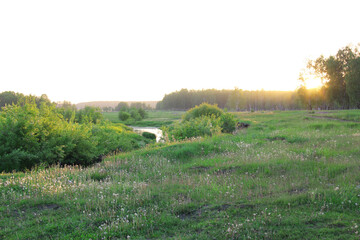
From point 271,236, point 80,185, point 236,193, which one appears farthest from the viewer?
point 80,185

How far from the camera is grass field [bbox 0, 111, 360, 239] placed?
4.93 meters

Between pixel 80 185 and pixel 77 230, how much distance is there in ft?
9.05

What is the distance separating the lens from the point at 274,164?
9.49 meters

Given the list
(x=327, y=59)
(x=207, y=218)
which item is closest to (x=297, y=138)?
(x=207, y=218)

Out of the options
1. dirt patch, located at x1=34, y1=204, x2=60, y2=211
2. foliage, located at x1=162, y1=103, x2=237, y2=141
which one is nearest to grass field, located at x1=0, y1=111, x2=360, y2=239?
dirt patch, located at x1=34, y1=204, x2=60, y2=211

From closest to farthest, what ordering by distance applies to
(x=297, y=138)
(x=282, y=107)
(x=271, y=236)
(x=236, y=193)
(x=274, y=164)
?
(x=271, y=236)
(x=236, y=193)
(x=274, y=164)
(x=297, y=138)
(x=282, y=107)

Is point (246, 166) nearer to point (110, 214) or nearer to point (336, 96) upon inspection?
point (110, 214)

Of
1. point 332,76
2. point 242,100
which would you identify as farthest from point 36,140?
point 242,100

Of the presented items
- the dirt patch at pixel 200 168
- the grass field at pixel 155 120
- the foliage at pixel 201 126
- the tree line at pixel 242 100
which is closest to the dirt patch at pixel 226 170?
the dirt patch at pixel 200 168

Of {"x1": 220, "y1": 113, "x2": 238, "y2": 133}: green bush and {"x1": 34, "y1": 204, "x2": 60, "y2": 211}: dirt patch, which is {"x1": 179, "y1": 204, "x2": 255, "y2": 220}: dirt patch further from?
{"x1": 220, "y1": 113, "x2": 238, "y2": 133}: green bush

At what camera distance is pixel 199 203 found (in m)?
6.30

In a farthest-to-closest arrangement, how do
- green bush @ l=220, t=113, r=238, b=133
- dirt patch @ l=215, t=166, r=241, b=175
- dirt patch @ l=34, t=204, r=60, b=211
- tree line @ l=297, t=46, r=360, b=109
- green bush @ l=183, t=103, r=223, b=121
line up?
1. tree line @ l=297, t=46, r=360, b=109
2. green bush @ l=183, t=103, r=223, b=121
3. green bush @ l=220, t=113, r=238, b=133
4. dirt patch @ l=215, t=166, r=241, b=175
5. dirt patch @ l=34, t=204, r=60, b=211

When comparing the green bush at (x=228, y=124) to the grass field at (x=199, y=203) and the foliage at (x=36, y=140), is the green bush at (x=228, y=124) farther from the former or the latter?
the grass field at (x=199, y=203)

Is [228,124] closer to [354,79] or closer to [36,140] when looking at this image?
[36,140]
